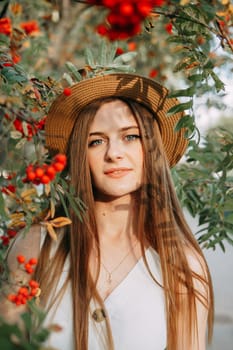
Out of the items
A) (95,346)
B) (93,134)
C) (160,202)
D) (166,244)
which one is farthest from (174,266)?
(93,134)

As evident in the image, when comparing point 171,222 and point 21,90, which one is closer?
point 21,90

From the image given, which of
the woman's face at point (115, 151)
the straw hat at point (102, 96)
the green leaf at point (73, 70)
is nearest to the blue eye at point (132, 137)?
the woman's face at point (115, 151)

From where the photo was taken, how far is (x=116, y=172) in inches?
69.3

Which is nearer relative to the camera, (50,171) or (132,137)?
Answer: (50,171)

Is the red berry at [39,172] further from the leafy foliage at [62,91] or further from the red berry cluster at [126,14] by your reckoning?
the red berry cluster at [126,14]

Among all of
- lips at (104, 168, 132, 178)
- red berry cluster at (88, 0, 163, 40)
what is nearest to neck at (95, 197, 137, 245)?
lips at (104, 168, 132, 178)

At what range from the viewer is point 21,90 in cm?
157

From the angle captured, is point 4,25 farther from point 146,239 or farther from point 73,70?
point 146,239

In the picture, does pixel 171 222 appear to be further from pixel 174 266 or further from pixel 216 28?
pixel 216 28

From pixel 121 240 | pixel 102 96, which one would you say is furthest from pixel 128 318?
pixel 102 96

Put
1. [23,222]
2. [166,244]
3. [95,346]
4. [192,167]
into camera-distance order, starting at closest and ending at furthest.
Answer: [23,222] → [95,346] → [166,244] → [192,167]

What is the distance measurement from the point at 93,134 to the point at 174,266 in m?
0.47

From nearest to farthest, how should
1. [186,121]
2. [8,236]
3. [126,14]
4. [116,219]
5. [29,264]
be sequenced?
[126,14], [29,264], [186,121], [116,219], [8,236]

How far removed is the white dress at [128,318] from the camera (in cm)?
179
